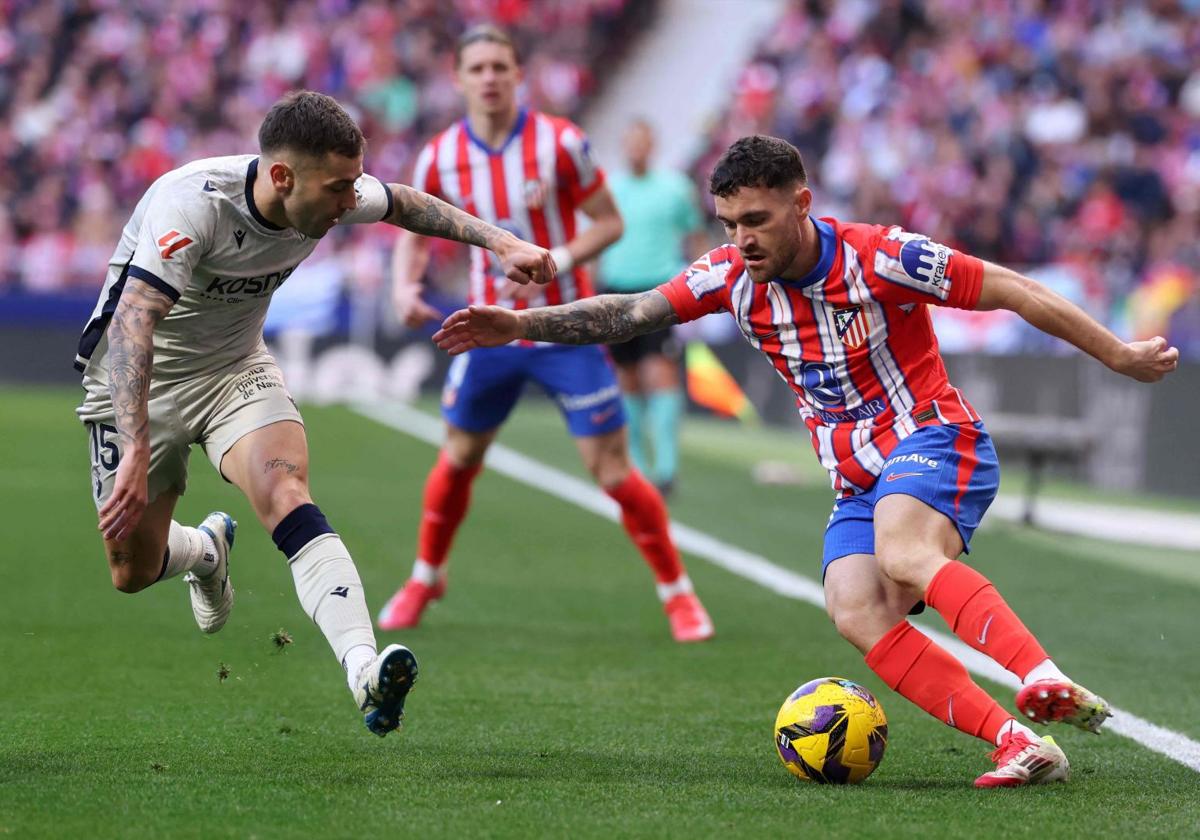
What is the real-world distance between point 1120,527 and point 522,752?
311 inches

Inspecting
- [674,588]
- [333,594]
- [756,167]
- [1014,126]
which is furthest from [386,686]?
[1014,126]

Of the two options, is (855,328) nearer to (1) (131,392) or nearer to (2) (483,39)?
(1) (131,392)

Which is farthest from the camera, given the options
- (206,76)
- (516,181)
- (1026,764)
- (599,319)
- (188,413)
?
(206,76)

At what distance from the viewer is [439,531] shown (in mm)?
7793

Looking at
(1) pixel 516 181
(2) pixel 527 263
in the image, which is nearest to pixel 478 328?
(2) pixel 527 263

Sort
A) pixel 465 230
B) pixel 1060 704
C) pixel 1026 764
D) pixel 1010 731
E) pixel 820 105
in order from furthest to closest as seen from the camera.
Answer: pixel 820 105 → pixel 465 230 → pixel 1010 731 → pixel 1026 764 → pixel 1060 704

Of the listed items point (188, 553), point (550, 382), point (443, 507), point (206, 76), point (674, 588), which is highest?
point (206, 76)

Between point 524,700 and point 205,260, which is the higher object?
point 205,260

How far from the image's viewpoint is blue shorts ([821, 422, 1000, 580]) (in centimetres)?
498

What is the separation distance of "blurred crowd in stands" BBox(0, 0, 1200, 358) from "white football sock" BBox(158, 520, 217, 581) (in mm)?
10890

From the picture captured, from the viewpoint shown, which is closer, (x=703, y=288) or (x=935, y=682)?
(x=935, y=682)

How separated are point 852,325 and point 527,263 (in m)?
1.02

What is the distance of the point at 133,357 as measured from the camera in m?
4.75

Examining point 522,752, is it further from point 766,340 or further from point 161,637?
point 161,637
